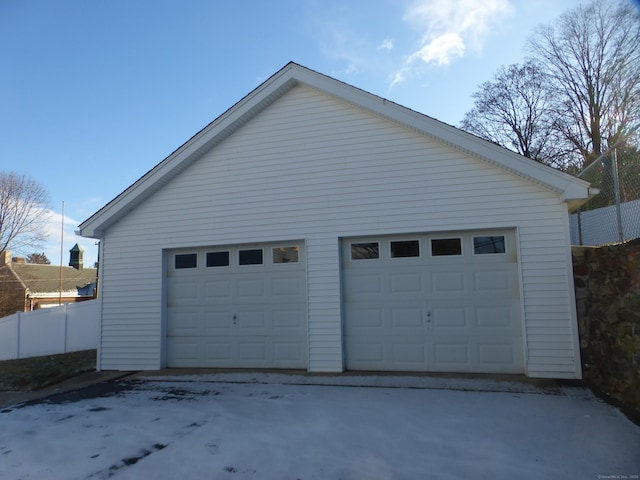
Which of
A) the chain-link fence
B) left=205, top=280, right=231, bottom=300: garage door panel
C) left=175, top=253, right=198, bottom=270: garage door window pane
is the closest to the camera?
the chain-link fence

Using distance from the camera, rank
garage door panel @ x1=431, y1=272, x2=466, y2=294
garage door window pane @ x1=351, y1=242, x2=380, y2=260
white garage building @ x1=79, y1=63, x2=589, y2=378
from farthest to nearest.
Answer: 1. garage door window pane @ x1=351, y1=242, x2=380, y2=260
2. garage door panel @ x1=431, y1=272, x2=466, y2=294
3. white garage building @ x1=79, y1=63, x2=589, y2=378

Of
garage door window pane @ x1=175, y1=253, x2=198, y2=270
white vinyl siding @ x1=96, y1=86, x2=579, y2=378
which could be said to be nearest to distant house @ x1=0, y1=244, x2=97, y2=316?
white vinyl siding @ x1=96, y1=86, x2=579, y2=378

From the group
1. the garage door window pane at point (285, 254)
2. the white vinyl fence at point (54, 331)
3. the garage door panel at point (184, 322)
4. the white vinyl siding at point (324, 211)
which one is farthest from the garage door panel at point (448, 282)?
the white vinyl fence at point (54, 331)

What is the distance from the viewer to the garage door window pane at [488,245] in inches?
297

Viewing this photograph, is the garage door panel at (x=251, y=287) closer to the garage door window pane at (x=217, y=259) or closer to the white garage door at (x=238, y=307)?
the white garage door at (x=238, y=307)

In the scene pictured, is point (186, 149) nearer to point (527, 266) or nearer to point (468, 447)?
point (527, 266)

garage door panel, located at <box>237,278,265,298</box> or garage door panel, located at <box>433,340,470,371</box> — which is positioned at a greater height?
garage door panel, located at <box>237,278,265,298</box>

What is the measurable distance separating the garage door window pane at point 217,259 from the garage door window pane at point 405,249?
3.43 m

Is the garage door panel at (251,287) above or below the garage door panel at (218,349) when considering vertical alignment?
above

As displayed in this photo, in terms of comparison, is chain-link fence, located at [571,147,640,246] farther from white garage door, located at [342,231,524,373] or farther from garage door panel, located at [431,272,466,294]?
garage door panel, located at [431,272,466,294]

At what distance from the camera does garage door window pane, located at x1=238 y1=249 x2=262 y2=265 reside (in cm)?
880

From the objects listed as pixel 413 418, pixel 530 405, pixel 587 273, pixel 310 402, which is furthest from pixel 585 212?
pixel 310 402

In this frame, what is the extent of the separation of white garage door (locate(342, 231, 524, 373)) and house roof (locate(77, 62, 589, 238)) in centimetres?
117

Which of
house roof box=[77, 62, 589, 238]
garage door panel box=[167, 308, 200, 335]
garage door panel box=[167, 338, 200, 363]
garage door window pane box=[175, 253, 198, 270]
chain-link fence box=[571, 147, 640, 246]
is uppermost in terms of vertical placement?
house roof box=[77, 62, 589, 238]
